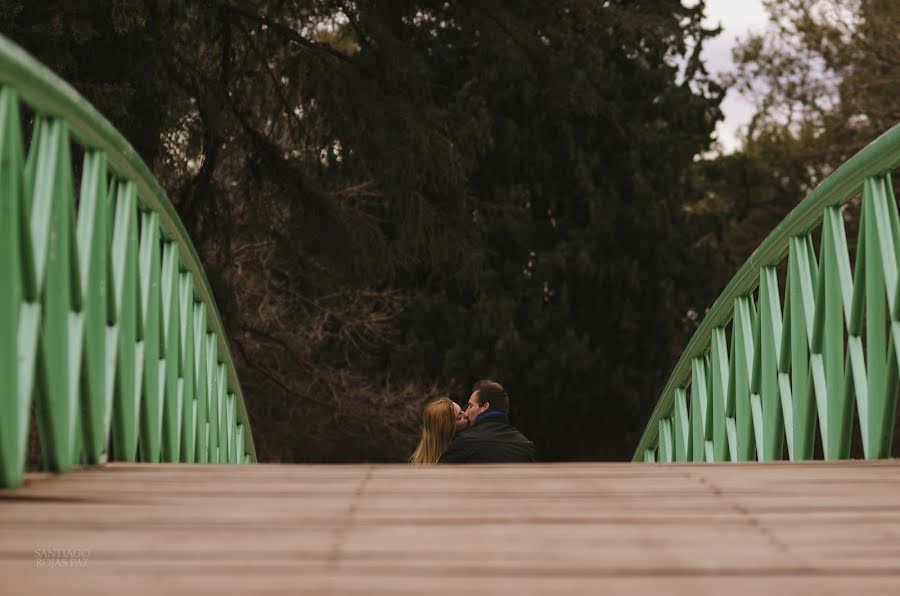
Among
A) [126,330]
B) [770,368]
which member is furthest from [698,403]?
[126,330]

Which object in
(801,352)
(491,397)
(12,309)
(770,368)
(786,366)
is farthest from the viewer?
(491,397)

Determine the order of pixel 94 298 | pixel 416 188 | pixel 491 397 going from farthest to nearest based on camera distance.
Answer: pixel 416 188, pixel 491 397, pixel 94 298

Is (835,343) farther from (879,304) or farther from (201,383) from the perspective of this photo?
(201,383)

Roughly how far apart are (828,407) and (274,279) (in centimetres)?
1423

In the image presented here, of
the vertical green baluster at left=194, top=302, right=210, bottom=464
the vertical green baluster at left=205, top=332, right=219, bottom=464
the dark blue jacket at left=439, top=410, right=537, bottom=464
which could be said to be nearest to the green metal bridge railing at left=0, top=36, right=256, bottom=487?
the vertical green baluster at left=194, top=302, right=210, bottom=464

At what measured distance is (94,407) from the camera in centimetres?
348

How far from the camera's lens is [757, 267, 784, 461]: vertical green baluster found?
5082 mm

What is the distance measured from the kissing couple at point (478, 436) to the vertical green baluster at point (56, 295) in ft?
11.6

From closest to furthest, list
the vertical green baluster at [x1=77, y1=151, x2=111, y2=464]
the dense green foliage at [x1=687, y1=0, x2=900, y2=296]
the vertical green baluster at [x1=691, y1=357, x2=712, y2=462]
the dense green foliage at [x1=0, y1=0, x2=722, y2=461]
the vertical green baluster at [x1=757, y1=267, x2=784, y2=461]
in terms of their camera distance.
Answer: the vertical green baluster at [x1=77, y1=151, x2=111, y2=464], the vertical green baluster at [x1=757, y1=267, x2=784, y2=461], the vertical green baluster at [x1=691, y1=357, x2=712, y2=462], the dense green foliage at [x1=0, y1=0, x2=722, y2=461], the dense green foliage at [x1=687, y1=0, x2=900, y2=296]

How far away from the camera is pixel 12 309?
2.72 m

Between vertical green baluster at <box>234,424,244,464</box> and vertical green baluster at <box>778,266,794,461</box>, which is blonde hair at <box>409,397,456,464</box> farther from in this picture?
vertical green baluster at <box>778,266,794,461</box>

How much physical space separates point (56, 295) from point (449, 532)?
1358 mm

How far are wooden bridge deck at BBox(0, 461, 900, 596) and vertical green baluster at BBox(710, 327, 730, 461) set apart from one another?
2851mm

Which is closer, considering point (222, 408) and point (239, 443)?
point (222, 408)
